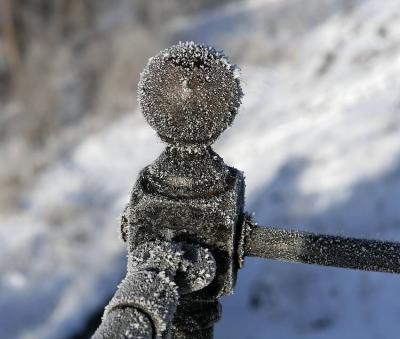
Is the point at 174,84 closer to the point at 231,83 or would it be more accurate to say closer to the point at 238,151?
the point at 231,83

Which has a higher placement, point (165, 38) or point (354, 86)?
point (165, 38)

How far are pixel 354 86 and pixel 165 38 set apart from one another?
11.7ft

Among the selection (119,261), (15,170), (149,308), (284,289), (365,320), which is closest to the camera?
(149,308)

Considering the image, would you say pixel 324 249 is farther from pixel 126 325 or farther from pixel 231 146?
pixel 231 146

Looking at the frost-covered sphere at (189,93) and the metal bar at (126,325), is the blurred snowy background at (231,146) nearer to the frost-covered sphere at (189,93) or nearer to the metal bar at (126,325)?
the frost-covered sphere at (189,93)

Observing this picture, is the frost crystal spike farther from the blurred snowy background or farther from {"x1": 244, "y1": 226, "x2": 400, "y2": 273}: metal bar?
the blurred snowy background

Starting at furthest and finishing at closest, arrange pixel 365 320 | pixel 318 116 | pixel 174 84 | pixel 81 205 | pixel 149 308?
pixel 81 205, pixel 318 116, pixel 365 320, pixel 174 84, pixel 149 308

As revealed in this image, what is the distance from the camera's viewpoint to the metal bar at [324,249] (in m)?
0.84

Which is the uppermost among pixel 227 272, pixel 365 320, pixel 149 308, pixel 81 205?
pixel 81 205

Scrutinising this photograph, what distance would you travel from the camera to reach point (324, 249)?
870 millimetres

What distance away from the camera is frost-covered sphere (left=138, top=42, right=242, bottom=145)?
81cm

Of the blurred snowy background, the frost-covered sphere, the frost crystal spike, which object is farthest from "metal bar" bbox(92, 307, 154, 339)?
the blurred snowy background

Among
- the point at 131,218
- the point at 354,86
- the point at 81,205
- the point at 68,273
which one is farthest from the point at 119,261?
the point at 131,218

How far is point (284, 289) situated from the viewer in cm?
373
